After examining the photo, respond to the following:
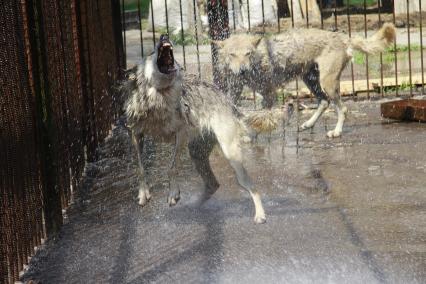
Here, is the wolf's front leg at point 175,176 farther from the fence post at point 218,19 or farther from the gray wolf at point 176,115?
the fence post at point 218,19

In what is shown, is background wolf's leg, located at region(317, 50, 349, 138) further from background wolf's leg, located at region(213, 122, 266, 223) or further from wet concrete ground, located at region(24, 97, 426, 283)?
background wolf's leg, located at region(213, 122, 266, 223)

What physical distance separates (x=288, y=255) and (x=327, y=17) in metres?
16.3

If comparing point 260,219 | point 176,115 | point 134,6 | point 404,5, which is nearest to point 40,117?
point 176,115

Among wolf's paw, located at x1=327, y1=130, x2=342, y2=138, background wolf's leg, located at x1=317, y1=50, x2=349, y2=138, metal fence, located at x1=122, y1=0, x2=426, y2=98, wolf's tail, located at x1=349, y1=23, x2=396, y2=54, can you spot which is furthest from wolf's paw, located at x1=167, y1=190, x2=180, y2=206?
wolf's tail, located at x1=349, y1=23, x2=396, y2=54

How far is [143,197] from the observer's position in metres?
6.91

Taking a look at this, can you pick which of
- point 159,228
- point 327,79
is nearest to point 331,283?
point 159,228

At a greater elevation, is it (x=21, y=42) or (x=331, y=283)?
(x=21, y=42)

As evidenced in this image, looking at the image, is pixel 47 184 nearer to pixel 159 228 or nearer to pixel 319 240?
pixel 159 228

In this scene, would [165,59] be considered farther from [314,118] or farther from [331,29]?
[331,29]

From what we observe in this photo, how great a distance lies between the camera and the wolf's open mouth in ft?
20.4

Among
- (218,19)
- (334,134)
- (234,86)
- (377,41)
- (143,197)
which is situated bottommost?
(334,134)

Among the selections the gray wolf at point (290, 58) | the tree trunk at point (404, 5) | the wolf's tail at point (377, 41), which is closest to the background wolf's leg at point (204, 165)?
the gray wolf at point (290, 58)

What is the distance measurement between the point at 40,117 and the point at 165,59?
0.92 m

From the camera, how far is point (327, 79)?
1039 centimetres
